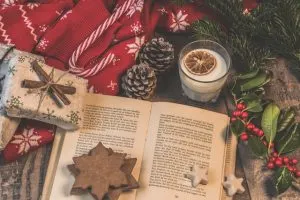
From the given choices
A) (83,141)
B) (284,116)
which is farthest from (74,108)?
(284,116)

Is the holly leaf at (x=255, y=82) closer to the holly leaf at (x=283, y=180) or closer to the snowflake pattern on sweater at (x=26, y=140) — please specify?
the holly leaf at (x=283, y=180)

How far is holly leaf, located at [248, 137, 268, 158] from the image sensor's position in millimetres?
1001

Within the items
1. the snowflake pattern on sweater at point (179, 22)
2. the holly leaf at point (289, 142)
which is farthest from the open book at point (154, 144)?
the snowflake pattern on sweater at point (179, 22)

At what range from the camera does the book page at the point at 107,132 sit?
1.01 meters

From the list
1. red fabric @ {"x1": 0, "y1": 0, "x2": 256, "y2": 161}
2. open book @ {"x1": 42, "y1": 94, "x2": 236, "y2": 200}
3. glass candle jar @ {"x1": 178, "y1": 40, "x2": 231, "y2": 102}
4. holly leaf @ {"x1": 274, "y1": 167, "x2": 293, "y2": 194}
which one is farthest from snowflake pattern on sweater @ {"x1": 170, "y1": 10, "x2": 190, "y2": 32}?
holly leaf @ {"x1": 274, "y1": 167, "x2": 293, "y2": 194}

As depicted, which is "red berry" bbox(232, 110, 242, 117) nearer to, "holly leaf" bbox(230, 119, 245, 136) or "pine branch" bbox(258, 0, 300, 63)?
"holly leaf" bbox(230, 119, 245, 136)

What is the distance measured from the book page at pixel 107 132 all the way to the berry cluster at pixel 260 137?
0.66 ft

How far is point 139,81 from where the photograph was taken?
3.45ft

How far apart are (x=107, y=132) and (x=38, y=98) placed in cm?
17

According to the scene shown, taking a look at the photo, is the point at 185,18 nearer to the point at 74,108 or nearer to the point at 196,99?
the point at 196,99

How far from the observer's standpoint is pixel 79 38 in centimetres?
111

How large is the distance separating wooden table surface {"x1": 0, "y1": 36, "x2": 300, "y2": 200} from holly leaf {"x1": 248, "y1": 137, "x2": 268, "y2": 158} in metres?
0.06

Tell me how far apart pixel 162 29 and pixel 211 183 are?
1.34ft

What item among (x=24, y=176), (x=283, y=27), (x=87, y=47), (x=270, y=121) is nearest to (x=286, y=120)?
(x=270, y=121)
